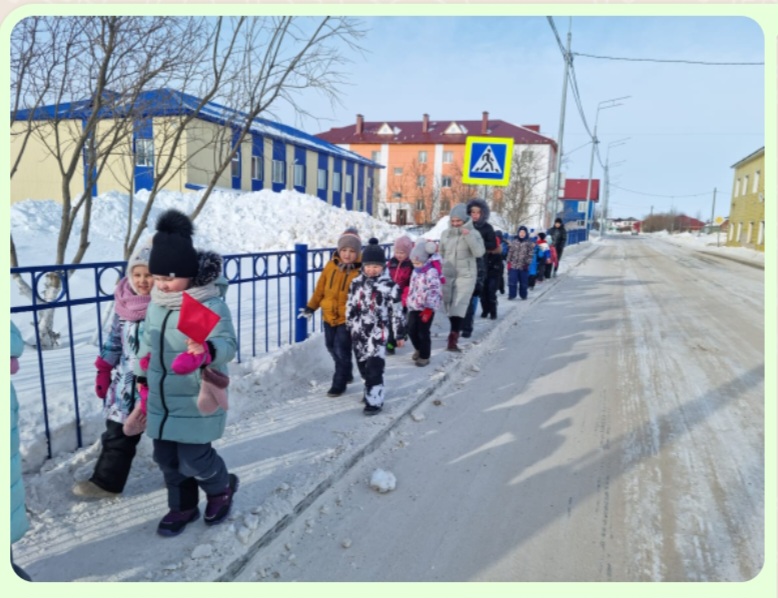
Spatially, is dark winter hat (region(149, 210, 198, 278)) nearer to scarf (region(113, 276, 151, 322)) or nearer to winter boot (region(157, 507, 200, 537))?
scarf (region(113, 276, 151, 322))

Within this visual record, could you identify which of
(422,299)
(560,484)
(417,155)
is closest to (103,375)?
(560,484)

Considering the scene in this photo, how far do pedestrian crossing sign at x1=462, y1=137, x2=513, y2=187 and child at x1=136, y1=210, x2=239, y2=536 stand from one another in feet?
18.5

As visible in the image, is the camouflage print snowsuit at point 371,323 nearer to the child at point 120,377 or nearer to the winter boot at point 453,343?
the child at point 120,377

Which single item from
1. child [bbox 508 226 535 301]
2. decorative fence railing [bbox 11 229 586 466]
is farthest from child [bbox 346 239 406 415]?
child [bbox 508 226 535 301]

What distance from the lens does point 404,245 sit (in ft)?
18.3

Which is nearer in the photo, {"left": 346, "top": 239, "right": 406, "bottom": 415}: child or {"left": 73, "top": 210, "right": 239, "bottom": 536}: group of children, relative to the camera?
{"left": 73, "top": 210, "right": 239, "bottom": 536}: group of children

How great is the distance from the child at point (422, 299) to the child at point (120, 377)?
3.05 metres

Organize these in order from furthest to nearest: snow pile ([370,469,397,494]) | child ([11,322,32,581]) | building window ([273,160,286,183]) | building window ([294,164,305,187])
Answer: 1. building window ([294,164,305,187])
2. building window ([273,160,286,183])
3. snow pile ([370,469,397,494])
4. child ([11,322,32,581])

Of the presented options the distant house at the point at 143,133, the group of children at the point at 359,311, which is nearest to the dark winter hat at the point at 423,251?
the group of children at the point at 359,311

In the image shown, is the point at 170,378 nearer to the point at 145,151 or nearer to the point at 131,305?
the point at 131,305

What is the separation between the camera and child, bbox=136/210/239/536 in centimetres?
222

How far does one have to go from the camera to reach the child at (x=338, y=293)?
4133mm

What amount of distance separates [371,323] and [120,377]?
71.6 inches

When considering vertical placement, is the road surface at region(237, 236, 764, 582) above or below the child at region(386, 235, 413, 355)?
below
